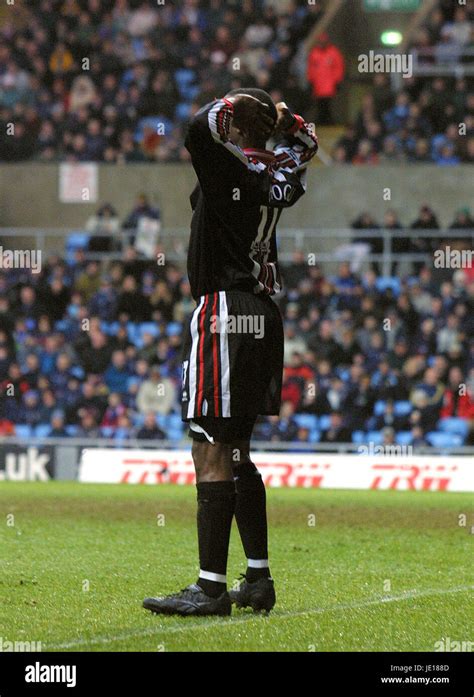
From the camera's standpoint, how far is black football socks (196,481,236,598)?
6.46m

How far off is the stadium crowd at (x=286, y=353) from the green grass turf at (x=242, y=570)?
5270 mm

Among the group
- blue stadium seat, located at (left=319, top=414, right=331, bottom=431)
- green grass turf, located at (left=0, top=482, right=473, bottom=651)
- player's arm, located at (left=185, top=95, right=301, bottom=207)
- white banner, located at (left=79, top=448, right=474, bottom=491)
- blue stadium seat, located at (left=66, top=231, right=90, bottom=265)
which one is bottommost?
white banner, located at (left=79, top=448, right=474, bottom=491)

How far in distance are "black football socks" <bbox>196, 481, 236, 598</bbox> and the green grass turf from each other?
203 millimetres

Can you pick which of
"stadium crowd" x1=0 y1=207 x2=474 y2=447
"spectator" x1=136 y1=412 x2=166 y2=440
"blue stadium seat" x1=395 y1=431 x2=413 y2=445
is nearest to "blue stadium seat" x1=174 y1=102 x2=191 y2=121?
"stadium crowd" x1=0 y1=207 x2=474 y2=447

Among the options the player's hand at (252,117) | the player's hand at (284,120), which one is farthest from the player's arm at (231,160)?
the player's hand at (284,120)

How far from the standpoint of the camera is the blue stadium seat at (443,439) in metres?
18.9

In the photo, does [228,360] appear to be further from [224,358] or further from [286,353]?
[286,353]

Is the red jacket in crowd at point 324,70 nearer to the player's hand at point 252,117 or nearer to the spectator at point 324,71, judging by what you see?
the spectator at point 324,71

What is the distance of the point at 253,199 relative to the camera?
6.62 meters

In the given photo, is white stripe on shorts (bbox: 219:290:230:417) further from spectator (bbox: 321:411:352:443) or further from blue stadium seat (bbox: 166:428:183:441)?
blue stadium seat (bbox: 166:428:183:441)

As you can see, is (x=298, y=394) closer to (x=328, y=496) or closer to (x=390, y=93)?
(x=328, y=496)

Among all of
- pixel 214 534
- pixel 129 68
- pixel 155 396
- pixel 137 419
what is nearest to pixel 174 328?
pixel 155 396

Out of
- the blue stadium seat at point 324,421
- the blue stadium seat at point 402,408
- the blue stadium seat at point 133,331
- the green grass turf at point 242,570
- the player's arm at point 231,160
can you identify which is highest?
the player's arm at point 231,160
